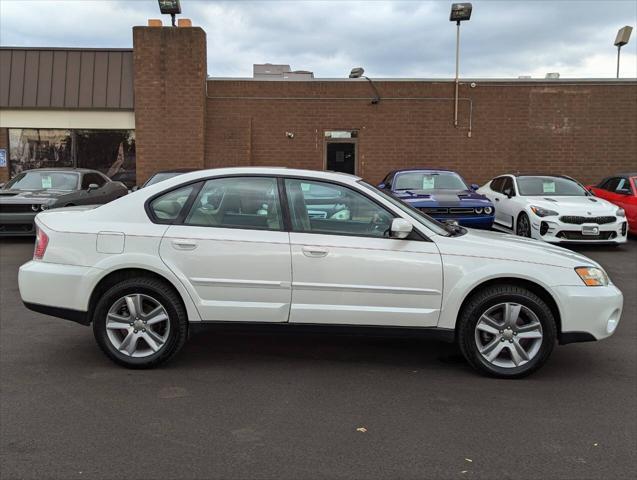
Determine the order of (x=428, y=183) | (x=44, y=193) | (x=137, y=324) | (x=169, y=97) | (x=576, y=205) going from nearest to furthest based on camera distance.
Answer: (x=137, y=324)
(x=576, y=205)
(x=44, y=193)
(x=428, y=183)
(x=169, y=97)

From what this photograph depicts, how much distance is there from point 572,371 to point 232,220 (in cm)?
298

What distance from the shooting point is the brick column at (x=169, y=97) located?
15.4m

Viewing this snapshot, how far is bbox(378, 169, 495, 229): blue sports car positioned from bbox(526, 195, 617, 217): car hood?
0.98 metres

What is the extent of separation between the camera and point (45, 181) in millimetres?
11867

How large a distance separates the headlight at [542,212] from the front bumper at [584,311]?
6068mm

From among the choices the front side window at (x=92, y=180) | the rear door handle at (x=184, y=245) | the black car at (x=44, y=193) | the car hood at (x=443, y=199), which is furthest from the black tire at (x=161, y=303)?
the front side window at (x=92, y=180)

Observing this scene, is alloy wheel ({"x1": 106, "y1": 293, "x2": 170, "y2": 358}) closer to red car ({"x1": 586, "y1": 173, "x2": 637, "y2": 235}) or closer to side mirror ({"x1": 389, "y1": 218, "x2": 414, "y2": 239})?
Result: side mirror ({"x1": 389, "y1": 218, "x2": 414, "y2": 239})

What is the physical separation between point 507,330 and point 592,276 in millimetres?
777

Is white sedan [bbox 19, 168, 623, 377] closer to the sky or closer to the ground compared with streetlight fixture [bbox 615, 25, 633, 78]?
closer to the ground

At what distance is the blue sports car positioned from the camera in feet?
33.4

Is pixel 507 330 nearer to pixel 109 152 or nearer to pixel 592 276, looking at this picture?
pixel 592 276

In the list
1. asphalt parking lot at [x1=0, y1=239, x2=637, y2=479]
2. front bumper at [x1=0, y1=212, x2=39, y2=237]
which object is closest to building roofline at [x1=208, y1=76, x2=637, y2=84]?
front bumper at [x1=0, y1=212, x2=39, y2=237]

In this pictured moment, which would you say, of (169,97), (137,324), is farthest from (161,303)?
(169,97)

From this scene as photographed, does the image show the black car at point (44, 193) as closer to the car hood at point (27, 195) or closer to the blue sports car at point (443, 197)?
the car hood at point (27, 195)
